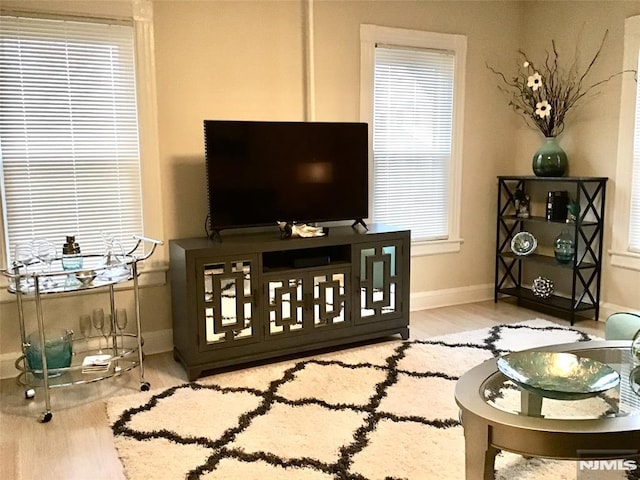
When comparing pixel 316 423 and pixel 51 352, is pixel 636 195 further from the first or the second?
pixel 51 352

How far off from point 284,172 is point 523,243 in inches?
87.2

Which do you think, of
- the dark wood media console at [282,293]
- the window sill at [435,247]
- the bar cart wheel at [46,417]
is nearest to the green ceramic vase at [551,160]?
the window sill at [435,247]

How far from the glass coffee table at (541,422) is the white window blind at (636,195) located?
2294 mm

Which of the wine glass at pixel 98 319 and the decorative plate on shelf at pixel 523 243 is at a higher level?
the decorative plate on shelf at pixel 523 243

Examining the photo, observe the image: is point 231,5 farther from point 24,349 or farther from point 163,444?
point 163,444

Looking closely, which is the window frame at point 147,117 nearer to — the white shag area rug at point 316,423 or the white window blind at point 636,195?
the white shag area rug at point 316,423

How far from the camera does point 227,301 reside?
10.6 feet

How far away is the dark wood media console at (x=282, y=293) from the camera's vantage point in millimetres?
3209

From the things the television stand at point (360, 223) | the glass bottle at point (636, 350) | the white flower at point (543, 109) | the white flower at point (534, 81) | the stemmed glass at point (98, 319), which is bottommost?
the stemmed glass at point (98, 319)

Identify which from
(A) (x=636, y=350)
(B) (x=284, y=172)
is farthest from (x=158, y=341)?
(A) (x=636, y=350)

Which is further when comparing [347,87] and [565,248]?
[565,248]

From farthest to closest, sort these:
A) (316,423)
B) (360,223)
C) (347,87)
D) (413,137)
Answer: (413,137)
(347,87)
(360,223)
(316,423)

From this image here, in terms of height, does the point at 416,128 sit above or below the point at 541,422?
above

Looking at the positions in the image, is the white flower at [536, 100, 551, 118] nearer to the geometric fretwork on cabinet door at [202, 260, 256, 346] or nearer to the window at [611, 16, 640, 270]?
the window at [611, 16, 640, 270]
